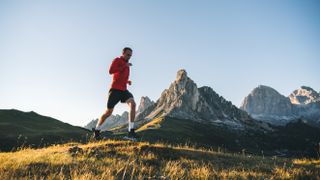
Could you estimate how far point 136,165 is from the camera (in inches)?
333

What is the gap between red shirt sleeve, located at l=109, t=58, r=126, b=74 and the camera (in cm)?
1298

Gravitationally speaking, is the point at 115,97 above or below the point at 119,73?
below

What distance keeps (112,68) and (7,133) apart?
98.5m

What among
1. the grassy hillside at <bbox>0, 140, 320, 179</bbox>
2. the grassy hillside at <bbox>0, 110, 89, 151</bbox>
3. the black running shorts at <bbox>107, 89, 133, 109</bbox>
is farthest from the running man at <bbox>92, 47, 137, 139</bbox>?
Answer: the grassy hillside at <bbox>0, 110, 89, 151</bbox>

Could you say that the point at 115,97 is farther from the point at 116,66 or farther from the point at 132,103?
the point at 116,66

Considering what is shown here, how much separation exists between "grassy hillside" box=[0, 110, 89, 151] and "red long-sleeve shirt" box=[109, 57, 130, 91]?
A: 237 feet

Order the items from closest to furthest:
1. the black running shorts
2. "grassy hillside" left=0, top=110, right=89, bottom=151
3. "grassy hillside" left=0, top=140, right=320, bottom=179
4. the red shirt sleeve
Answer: "grassy hillside" left=0, top=140, right=320, bottom=179 < the red shirt sleeve < the black running shorts < "grassy hillside" left=0, top=110, right=89, bottom=151

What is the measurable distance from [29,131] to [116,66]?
107830mm

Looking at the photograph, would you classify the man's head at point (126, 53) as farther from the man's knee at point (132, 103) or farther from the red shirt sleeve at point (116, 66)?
the man's knee at point (132, 103)

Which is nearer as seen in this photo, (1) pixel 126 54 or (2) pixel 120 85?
(2) pixel 120 85

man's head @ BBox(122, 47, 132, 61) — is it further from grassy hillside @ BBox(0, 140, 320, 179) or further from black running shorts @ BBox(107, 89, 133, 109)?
grassy hillside @ BBox(0, 140, 320, 179)

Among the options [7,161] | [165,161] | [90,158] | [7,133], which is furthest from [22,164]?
[7,133]

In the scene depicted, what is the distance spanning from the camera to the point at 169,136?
189 m

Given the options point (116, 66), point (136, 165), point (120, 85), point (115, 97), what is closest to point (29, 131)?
point (115, 97)
